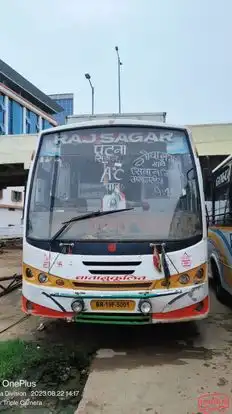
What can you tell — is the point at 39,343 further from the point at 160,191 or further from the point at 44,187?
the point at 160,191

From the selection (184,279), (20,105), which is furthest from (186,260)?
Result: (20,105)

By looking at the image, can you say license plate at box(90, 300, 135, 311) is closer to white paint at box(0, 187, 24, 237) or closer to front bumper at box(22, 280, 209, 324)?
front bumper at box(22, 280, 209, 324)

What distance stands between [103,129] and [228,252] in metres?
3.44

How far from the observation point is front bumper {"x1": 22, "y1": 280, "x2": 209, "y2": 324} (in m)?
5.09

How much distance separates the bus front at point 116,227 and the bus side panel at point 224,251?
2.37 meters

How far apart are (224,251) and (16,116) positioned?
4280 centimetres

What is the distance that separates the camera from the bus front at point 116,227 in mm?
5129

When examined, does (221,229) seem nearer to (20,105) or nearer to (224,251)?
(224,251)

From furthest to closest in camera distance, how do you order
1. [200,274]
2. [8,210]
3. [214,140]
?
[8,210] → [214,140] → [200,274]

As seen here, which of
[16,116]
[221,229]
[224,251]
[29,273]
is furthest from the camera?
[16,116]

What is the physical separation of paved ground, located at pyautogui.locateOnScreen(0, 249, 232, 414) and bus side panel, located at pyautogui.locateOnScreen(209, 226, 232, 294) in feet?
2.45

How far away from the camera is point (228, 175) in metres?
8.05

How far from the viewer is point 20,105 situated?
4859cm

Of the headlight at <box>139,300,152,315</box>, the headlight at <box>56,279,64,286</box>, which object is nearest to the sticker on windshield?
the headlight at <box>139,300,152,315</box>
